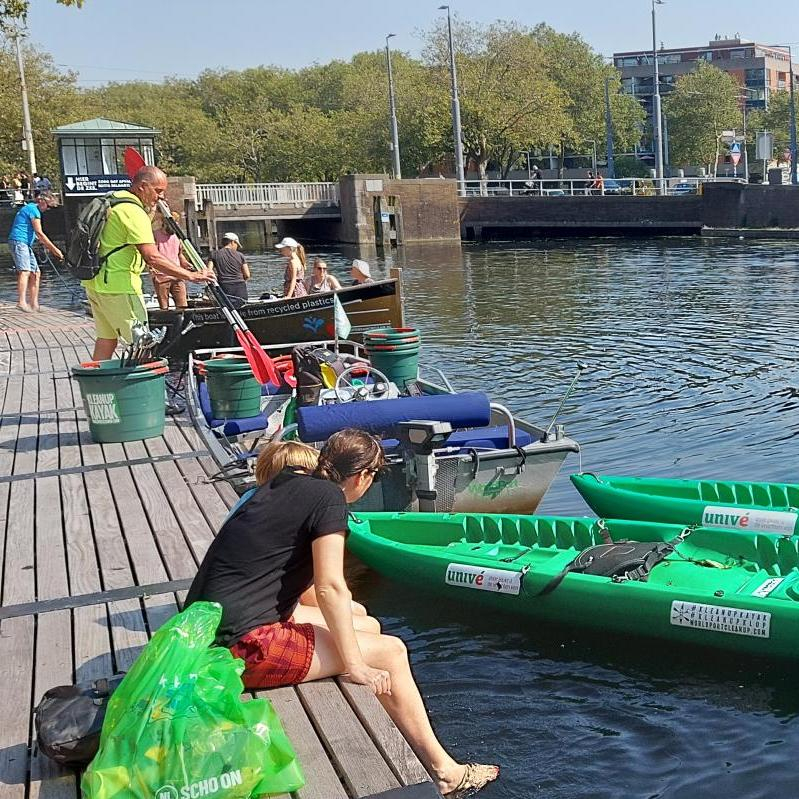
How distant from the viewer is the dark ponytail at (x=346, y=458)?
4094 millimetres

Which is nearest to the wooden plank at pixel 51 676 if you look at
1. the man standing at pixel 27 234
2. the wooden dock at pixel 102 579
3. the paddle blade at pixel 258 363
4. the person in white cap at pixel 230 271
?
the wooden dock at pixel 102 579

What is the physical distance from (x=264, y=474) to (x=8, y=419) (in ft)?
20.1

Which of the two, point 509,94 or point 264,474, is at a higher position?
point 509,94

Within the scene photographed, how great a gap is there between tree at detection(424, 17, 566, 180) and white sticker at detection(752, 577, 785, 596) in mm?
59568

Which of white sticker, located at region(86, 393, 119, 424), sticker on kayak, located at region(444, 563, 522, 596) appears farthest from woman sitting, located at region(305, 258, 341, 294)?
sticker on kayak, located at region(444, 563, 522, 596)

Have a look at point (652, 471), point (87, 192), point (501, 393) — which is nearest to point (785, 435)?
point (652, 471)

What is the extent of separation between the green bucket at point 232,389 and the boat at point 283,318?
91.2 inches

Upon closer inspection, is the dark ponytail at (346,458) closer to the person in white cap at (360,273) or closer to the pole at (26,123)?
the person in white cap at (360,273)

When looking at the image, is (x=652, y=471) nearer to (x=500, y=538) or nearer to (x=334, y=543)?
(x=500, y=538)

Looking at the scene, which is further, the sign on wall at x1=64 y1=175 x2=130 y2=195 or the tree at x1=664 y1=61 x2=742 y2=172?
the tree at x1=664 y1=61 x2=742 y2=172

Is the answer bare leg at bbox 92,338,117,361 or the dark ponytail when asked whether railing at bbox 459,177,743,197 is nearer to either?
bare leg at bbox 92,338,117,361

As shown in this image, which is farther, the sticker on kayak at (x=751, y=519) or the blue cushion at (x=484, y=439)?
the blue cushion at (x=484, y=439)

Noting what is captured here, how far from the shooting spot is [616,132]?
277ft

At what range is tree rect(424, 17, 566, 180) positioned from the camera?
2489 inches
